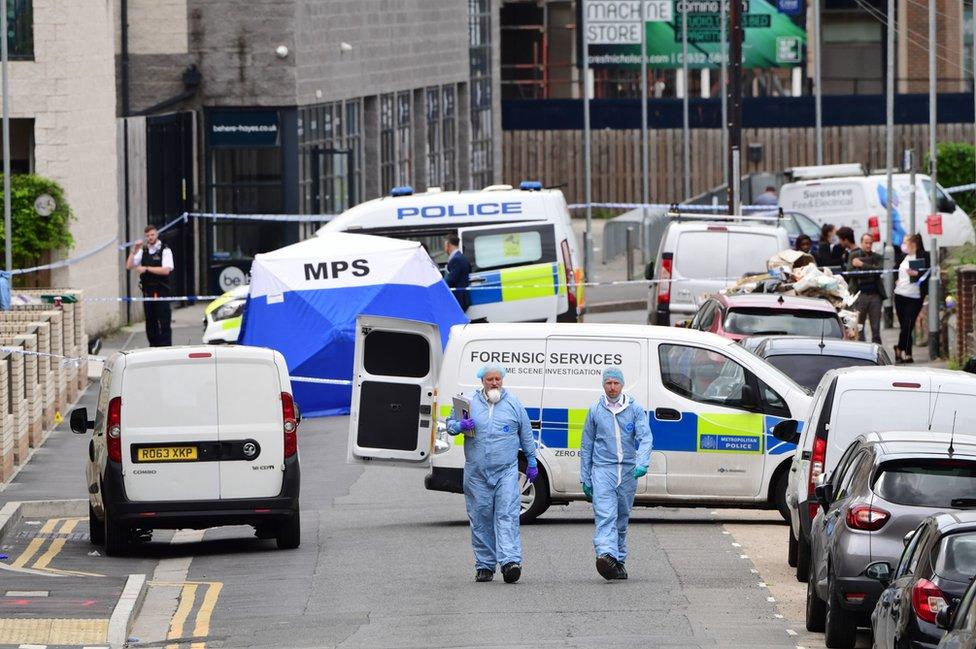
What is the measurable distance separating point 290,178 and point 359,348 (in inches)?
830

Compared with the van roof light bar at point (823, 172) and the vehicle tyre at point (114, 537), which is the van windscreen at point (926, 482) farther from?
the van roof light bar at point (823, 172)

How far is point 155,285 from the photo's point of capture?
2955 centimetres

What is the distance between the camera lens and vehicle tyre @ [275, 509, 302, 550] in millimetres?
17203

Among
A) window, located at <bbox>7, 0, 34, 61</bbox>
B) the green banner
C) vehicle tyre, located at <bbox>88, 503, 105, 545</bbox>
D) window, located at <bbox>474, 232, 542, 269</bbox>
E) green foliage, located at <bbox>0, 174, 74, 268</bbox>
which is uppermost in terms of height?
the green banner

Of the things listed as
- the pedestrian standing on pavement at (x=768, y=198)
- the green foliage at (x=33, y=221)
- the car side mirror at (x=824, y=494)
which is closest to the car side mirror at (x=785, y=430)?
the car side mirror at (x=824, y=494)

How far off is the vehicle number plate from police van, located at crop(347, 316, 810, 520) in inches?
96.8

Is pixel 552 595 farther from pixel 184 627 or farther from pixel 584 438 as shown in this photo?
pixel 184 627

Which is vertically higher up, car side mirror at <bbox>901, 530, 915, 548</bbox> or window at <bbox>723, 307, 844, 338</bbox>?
window at <bbox>723, 307, 844, 338</bbox>

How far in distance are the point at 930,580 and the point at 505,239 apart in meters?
20.4

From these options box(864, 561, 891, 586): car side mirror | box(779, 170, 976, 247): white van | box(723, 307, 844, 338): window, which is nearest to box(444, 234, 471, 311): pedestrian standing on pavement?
box(723, 307, 844, 338): window

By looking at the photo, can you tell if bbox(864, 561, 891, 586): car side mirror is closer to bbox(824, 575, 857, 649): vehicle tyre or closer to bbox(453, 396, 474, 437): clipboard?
bbox(824, 575, 857, 649): vehicle tyre

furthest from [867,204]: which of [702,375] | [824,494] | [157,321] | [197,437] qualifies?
[824,494]

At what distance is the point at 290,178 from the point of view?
40.3 metres

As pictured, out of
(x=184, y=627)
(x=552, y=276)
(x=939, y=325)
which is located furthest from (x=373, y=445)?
(x=939, y=325)
